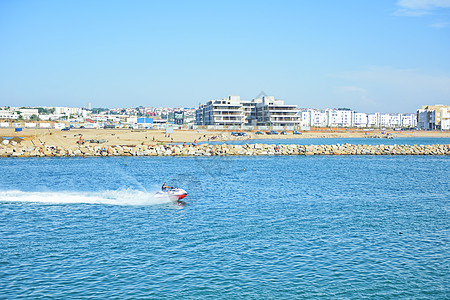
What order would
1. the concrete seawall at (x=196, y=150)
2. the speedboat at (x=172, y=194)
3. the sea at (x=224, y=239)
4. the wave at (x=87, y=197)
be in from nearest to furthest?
the sea at (x=224, y=239) → the speedboat at (x=172, y=194) → the wave at (x=87, y=197) → the concrete seawall at (x=196, y=150)

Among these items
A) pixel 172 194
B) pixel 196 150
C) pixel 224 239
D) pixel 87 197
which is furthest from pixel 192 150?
pixel 224 239

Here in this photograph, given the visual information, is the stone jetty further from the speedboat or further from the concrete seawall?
the speedboat

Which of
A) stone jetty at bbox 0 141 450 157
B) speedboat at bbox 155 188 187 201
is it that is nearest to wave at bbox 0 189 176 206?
speedboat at bbox 155 188 187 201

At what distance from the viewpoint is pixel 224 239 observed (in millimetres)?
30141

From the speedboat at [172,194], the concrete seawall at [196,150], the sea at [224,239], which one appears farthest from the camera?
the concrete seawall at [196,150]

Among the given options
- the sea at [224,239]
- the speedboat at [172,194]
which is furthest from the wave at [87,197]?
the speedboat at [172,194]

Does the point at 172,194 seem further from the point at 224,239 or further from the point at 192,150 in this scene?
the point at 192,150

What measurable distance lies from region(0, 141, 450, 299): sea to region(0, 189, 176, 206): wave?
0.11 metres

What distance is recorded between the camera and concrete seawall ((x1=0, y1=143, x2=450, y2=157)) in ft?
297

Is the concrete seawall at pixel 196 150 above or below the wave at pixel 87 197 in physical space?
above

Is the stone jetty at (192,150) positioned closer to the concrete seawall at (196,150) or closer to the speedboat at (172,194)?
the concrete seawall at (196,150)

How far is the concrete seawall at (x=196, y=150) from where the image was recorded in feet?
297

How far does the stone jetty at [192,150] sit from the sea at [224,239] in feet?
106

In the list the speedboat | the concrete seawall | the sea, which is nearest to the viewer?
the sea
